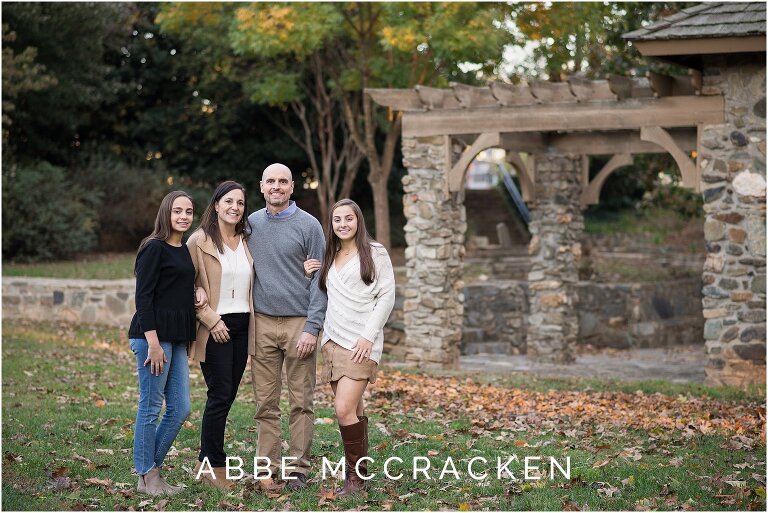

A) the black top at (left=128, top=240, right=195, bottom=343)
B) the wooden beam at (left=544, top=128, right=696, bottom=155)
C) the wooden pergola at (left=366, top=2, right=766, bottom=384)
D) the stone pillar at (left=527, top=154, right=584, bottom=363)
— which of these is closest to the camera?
the black top at (left=128, top=240, right=195, bottom=343)

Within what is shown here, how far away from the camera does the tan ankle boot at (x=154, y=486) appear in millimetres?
5648

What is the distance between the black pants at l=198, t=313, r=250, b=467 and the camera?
5789mm

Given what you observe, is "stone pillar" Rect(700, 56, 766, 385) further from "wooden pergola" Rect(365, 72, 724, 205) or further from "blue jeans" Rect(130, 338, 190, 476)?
"blue jeans" Rect(130, 338, 190, 476)

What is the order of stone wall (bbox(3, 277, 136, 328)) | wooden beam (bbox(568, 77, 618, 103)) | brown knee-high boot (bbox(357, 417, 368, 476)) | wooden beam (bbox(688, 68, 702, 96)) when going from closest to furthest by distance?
brown knee-high boot (bbox(357, 417, 368, 476))
wooden beam (bbox(688, 68, 702, 96))
wooden beam (bbox(568, 77, 618, 103))
stone wall (bbox(3, 277, 136, 328))

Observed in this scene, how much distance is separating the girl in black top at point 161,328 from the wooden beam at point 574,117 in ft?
22.1

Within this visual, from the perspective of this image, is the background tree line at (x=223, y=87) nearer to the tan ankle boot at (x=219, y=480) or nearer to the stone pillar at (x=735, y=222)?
the stone pillar at (x=735, y=222)

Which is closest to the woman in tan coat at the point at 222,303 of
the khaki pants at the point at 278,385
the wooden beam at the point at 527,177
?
the khaki pants at the point at 278,385

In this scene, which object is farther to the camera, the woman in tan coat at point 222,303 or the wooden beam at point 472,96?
the wooden beam at point 472,96

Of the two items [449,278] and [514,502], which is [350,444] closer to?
[514,502]

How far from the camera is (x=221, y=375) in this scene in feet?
19.0

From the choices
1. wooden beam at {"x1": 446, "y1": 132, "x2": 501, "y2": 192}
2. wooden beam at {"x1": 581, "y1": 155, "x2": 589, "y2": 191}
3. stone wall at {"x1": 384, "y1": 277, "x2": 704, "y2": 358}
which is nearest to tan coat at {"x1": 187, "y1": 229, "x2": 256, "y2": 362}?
wooden beam at {"x1": 446, "y1": 132, "x2": 501, "y2": 192}

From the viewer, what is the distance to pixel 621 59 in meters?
18.4

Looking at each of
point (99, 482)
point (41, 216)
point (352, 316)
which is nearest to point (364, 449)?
point (352, 316)

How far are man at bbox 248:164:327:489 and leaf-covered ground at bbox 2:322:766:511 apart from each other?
33cm
